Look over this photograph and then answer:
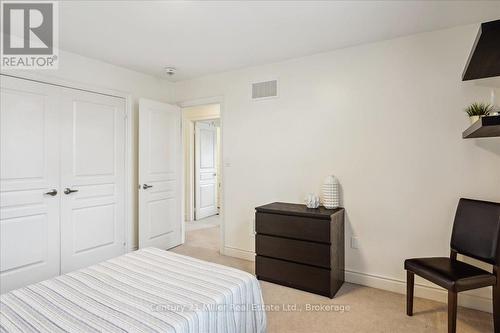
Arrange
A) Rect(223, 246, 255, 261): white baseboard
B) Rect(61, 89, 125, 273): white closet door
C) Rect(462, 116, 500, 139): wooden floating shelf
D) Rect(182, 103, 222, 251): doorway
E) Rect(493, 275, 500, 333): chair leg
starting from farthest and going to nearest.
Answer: Rect(182, 103, 222, 251): doorway
Rect(223, 246, 255, 261): white baseboard
Rect(61, 89, 125, 273): white closet door
Rect(493, 275, 500, 333): chair leg
Rect(462, 116, 500, 139): wooden floating shelf

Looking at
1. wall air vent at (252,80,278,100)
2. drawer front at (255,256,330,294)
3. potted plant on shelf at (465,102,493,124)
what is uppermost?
wall air vent at (252,80,278,100)

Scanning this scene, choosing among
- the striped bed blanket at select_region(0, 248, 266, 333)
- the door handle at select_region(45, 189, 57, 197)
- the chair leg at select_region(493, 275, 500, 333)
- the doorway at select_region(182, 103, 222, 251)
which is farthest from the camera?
the doorway at select_region(182, 103, 222, 251)

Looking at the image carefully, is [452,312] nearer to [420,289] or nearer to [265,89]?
[420,289]

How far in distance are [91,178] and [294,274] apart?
2567 mm

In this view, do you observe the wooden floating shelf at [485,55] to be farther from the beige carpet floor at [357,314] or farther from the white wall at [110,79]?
the white wall at [110,79]

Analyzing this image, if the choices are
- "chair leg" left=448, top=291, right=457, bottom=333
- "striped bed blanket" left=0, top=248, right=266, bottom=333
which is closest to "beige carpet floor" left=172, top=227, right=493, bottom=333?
"chair leg" left=448, top=291, right=457, bottom=333

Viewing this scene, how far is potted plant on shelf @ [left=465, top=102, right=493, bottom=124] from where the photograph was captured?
2217 millimetres

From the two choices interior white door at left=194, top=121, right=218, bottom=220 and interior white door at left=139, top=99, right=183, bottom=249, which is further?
interior white door at left=194, top=121, right=218, bottom=220

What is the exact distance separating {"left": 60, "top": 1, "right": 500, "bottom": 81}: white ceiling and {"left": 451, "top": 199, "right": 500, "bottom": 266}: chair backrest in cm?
155

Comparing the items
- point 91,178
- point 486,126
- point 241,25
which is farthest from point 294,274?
point 91,178

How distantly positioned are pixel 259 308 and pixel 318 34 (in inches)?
94.6

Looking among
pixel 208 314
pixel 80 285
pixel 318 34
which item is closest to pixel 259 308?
pixel 208 314

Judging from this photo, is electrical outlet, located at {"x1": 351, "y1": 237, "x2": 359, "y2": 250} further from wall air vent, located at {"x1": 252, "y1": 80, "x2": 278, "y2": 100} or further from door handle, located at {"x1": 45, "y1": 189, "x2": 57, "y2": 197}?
door handle, located at {"x1": 45, "y1": 189, "x2": 57, "y2": 197}

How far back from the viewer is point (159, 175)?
12.6ft
